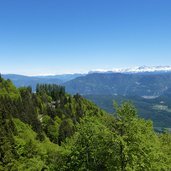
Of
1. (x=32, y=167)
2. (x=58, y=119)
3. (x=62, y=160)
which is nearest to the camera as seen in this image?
(x=62, y=160)

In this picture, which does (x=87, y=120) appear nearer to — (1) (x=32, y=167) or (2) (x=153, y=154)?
(2) (x=153, y=154)

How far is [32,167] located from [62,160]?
75.5 ft

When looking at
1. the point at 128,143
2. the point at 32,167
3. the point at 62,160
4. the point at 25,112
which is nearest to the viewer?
the point at 128,143

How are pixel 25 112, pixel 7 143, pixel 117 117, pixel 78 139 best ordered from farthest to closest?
pixel 25 112 < pixel 7 143 < pixel 78 139 < pixel 117 117

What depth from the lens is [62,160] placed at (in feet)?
152

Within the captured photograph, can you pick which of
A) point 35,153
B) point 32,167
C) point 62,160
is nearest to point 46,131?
point 35,153

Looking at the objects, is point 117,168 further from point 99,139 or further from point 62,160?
point 62,160

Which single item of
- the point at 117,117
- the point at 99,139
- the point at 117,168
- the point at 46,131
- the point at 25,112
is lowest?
the point at 46,131

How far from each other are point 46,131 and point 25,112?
14393mm

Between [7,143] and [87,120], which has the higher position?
[87,120]

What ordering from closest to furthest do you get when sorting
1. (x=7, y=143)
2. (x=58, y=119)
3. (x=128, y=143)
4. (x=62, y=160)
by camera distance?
(x=128, y=143), (x=62, y=160), (x=7, y=143), (x=58, y=119)

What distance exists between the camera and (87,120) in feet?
145

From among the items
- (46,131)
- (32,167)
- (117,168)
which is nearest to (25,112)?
(46,131)

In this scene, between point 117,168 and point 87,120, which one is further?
point 87,120
